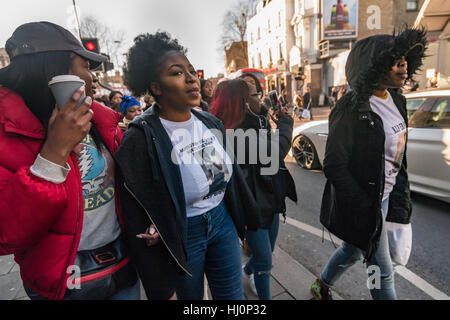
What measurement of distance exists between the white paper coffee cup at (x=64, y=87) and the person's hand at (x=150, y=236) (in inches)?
25.9

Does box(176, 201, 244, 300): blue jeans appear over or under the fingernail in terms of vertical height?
under

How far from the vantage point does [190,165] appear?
1405 millimetres

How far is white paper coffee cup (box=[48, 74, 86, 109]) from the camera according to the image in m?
0.84

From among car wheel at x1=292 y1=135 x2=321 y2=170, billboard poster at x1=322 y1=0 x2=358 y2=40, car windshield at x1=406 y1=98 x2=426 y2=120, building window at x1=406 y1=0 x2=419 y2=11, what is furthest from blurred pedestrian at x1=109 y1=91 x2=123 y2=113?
building window at x1=406 y1=0 x2=419 y2=11

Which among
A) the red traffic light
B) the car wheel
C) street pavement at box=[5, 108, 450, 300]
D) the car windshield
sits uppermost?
the red traffic light

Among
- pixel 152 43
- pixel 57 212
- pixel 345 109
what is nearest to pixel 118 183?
pixel 57 212

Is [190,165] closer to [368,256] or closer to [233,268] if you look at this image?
[233,268]

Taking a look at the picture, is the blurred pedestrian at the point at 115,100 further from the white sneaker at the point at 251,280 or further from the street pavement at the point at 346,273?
the white sneaker at the point at 251,280

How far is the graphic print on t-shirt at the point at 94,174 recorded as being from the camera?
3.69 ft

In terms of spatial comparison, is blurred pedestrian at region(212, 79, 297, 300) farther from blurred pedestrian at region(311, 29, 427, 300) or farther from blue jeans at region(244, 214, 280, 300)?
blurred pedestrian at region(311, 29, 427, 300)

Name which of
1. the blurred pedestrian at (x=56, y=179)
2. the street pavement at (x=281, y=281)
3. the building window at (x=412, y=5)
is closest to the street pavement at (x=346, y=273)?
the street pavement at (x=281, y=281)

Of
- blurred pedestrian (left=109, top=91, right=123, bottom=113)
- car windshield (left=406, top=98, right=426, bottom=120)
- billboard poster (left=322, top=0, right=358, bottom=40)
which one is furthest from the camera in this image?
billboard poster (left=322, top=0, right=358, bottom=40)
